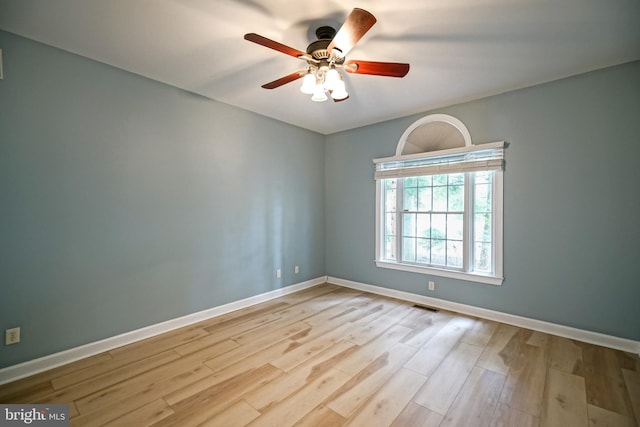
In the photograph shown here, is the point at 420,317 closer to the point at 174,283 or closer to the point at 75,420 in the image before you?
the point at 174,283

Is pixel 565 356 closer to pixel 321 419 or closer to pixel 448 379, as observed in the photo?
pixel 448 379

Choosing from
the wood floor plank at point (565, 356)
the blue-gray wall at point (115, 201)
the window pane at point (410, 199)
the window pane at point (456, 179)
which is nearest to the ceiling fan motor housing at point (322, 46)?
the blue-gray wall at point (115, 201)

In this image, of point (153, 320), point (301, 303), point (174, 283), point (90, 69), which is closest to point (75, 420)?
point (153, 320)

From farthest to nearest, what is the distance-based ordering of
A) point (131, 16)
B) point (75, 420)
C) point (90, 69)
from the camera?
point (90, 69), point (131, 16), point (75, 420)

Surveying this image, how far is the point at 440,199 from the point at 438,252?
73cm

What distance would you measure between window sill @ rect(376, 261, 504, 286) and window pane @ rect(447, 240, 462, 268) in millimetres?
125

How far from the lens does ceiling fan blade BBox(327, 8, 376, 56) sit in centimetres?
158

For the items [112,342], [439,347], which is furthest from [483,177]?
[112,342]

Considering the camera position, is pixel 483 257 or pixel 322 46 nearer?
pixel 322 46

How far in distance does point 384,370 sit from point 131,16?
10.9 feet

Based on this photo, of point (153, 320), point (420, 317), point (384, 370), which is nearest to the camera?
point (384, 370)

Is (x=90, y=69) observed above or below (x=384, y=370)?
above

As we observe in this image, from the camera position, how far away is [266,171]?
4.12 m

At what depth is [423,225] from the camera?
4.02 meters
